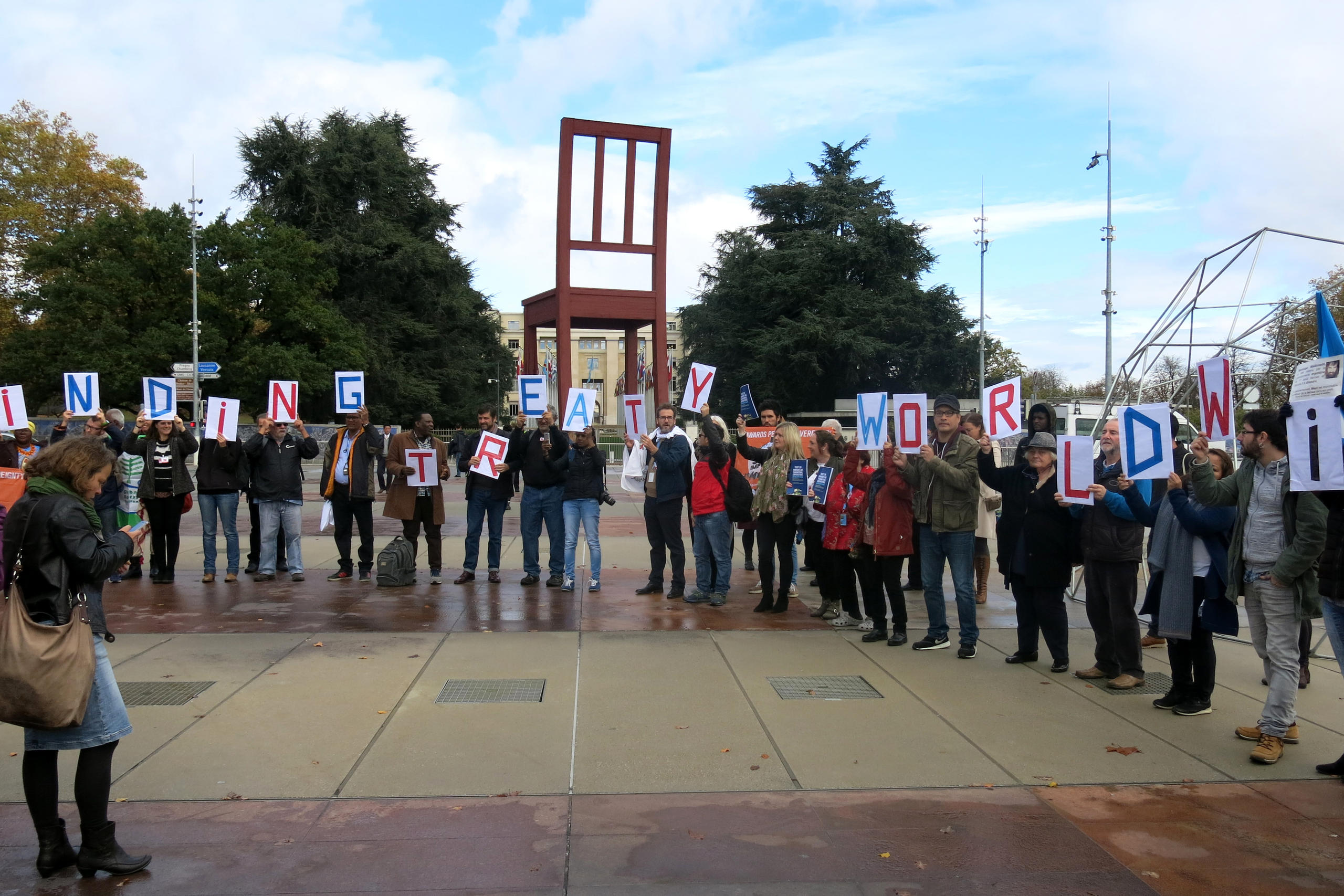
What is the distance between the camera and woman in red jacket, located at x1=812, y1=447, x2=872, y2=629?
27.0 ft

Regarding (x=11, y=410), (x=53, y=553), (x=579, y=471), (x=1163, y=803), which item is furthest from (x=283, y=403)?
(x=1163, y=803)

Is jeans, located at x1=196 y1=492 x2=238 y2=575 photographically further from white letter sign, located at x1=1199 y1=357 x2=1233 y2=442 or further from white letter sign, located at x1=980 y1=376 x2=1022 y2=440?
white letter sign, located at x1=1199 y1=357 x2=1233 y2=442

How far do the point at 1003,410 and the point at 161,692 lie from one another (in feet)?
20.0

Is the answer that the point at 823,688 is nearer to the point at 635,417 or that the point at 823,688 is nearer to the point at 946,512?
the point at 946,512

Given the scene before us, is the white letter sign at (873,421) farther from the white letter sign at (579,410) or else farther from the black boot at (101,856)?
the black boot at (101,856)

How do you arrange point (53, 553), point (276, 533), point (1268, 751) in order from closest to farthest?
point (53, 553), point (1268, 751), point (276, 533)

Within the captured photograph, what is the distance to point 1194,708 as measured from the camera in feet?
19.4

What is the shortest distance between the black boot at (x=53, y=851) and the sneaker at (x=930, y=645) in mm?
5714

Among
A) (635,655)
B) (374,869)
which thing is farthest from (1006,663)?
(374,869)

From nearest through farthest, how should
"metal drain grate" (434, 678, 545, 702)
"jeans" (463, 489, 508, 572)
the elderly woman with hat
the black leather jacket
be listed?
the black leather jacket → "metal drain grate" (434, 678, 545, 702) → the elderly woman with hat → "jeans" (463, 489, 508, 572)

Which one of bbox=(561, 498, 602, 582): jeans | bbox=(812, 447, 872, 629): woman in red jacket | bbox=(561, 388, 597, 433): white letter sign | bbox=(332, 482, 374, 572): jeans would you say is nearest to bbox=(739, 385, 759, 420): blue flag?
bbox=(561, 388, 597, 433): white letter sign

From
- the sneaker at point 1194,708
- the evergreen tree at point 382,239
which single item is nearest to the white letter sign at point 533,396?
the sneaker at point 1194,708

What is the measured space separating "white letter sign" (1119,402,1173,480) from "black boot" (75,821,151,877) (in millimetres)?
5515

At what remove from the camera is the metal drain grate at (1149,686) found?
21.3 feet
